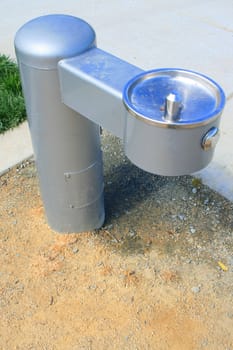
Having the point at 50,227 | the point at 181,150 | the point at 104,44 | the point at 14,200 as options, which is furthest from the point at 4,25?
the point at 181,150

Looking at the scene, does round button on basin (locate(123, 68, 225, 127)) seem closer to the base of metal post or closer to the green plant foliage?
the base of metal post

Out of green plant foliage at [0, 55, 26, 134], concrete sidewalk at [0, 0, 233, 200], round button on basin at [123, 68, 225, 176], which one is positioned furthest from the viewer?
concrete sidewalk at [0, 0, 233, 200]

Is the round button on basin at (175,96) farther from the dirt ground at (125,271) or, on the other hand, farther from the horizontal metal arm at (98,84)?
the dirt ground at (125,271)

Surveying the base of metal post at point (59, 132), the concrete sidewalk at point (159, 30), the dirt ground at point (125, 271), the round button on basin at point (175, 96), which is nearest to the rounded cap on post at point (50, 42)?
the base of metal post at point (59, 132)

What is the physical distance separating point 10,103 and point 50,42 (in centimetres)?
160

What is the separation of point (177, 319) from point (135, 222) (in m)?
0.62

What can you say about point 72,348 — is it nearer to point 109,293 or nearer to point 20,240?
point 109,293

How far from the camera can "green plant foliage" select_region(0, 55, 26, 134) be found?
10.6 ft

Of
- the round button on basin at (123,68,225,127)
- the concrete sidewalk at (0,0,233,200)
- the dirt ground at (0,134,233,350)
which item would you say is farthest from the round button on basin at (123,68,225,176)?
the concrete sidewalk at (0,0,233,200)

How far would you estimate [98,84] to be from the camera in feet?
5.48

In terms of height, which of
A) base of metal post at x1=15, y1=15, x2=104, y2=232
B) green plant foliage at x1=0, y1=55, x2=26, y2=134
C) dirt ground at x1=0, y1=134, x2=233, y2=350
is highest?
base of metal post at x1=15, y1=15, x2=104, y2=232

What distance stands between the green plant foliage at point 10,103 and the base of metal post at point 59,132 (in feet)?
3.40

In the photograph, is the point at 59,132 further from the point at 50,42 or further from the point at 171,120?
the point at 171,120

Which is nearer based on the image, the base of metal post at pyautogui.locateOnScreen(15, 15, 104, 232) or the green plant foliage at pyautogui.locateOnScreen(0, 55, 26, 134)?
the base of metal post at pyautogui.locateOnScreen(15, 15, 104, 232)
